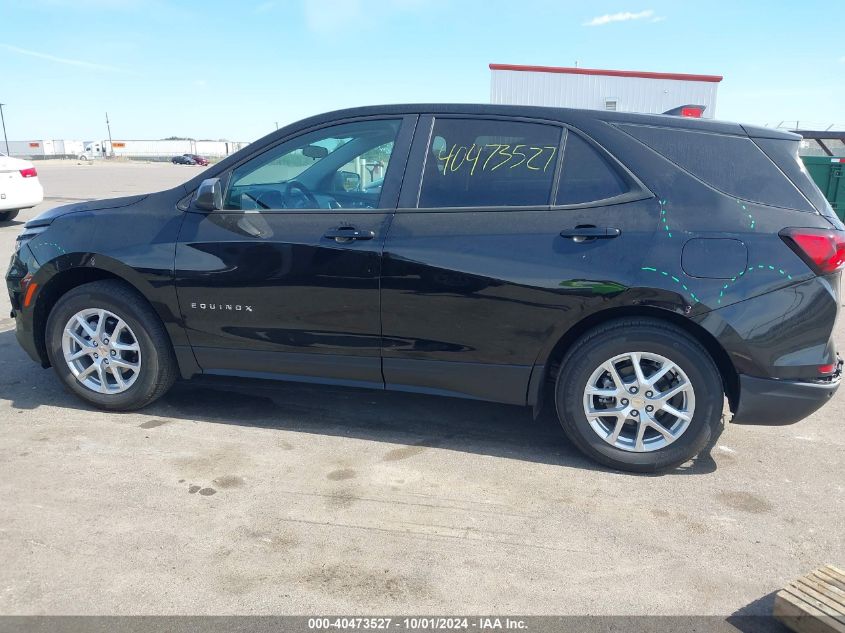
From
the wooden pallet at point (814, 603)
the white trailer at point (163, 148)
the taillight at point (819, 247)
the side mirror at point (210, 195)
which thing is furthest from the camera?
the white trailer at point (163, 148)

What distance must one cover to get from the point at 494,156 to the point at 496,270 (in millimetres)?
636

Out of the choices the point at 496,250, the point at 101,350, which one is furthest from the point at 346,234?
the point at 101,350

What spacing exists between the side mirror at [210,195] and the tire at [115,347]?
72cm

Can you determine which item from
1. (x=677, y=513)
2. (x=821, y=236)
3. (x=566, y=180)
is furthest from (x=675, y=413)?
(x=566, y=180)

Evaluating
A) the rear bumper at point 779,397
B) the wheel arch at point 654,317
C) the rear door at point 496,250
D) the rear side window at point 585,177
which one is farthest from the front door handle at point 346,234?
the rear bumper at point 779,397

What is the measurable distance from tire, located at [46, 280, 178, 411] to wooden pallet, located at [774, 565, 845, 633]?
3356mm

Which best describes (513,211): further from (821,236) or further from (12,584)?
(12,584)

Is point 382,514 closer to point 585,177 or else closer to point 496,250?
point 496,250

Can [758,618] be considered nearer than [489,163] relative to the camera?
Yes

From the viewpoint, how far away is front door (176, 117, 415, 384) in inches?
140

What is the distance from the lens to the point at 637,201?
328 centimetres

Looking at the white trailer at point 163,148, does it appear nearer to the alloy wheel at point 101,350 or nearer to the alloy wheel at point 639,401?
the alloy wheel at point 101,350

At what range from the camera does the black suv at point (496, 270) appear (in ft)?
10.4

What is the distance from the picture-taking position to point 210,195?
368 cm
